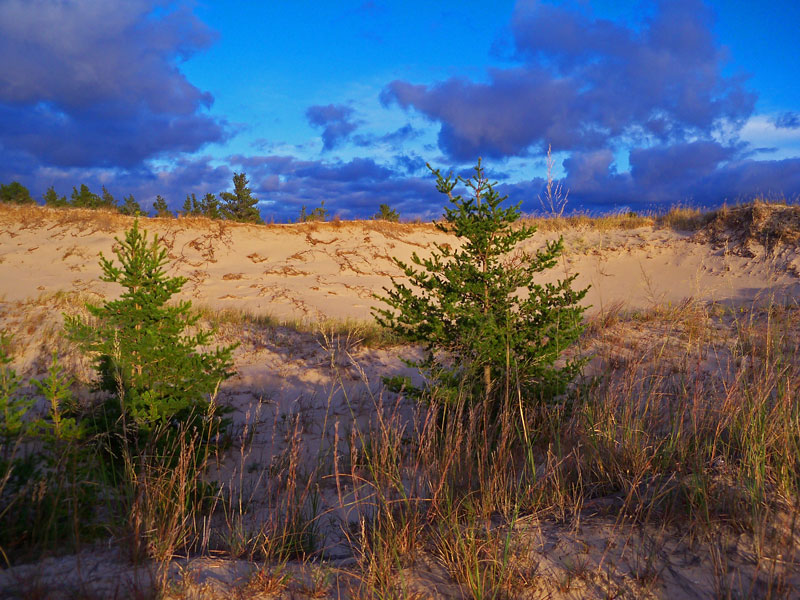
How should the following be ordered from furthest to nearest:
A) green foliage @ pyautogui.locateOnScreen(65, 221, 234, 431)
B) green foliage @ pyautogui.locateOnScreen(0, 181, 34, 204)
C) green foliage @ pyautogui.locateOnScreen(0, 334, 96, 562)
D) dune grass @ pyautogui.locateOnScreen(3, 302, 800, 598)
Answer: green foliage @ pyautogui.locateOnScreen(0, 181, 34, 204)
green foliage @ pyautogui.locateOnScreen(65, 221, 234, 431)
green foliage @ pyautogui.locateOnScreen(0, 334, 96, 562)
dune grass @ pyautogui.locateOnScreen(3, 302, 800, 598)

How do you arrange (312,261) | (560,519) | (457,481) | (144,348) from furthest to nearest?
(312,261)
(144,348)
(457,481)
(560,519)

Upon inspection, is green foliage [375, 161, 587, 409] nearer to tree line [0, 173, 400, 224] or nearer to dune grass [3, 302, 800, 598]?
dune grass [3, 302, 800, 598]

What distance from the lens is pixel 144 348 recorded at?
4543 mm

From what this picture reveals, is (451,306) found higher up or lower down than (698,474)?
higher up

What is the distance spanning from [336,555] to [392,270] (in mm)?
16329

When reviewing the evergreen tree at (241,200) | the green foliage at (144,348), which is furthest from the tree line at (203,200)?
the green foliage at (144,348)

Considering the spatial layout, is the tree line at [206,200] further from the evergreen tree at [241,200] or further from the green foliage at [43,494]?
the green foliage at [43,494]

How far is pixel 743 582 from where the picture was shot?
2.05 m

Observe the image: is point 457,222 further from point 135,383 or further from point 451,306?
point 135,383

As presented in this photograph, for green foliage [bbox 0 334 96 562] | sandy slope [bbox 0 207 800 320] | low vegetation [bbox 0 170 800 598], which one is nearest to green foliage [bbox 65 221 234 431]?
low vegetation [bbox 0 170 800 598]

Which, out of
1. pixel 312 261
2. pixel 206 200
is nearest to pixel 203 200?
pixel 206 200

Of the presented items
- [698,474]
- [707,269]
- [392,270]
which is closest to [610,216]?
[707,269]

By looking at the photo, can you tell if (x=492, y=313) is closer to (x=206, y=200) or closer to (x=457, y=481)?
(x=457, y=481)

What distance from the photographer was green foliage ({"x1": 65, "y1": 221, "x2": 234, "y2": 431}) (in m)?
4.41
